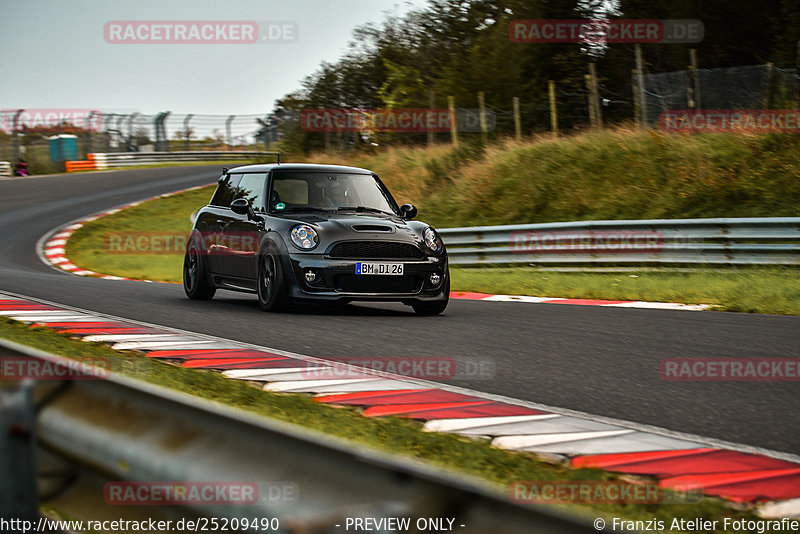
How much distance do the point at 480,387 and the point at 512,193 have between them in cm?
1644

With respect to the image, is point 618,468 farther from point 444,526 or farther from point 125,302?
point 125,302

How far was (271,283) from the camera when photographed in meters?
9.76

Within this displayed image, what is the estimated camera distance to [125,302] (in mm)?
10430

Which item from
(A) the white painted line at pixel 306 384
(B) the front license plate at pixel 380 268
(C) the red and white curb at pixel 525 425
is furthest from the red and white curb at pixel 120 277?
(A) the white painted line at pixel 306 384

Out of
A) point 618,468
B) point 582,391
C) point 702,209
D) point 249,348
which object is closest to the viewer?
point 618,468

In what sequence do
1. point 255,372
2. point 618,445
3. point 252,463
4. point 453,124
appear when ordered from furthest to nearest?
point 453,124 < point 255,372 < point 618,445 < point 252,463

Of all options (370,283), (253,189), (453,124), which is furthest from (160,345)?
(453,124)

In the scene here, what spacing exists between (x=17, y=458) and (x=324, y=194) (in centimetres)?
836

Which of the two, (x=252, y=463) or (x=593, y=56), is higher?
(x=593, y=56)

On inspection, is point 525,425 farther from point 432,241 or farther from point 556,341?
point 432,241

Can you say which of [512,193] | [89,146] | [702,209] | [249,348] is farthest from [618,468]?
[89,146]

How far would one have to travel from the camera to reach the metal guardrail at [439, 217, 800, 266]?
14062 millimetres

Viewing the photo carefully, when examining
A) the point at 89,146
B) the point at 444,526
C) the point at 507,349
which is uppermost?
the point at 89,146

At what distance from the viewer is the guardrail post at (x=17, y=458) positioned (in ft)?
7.60
